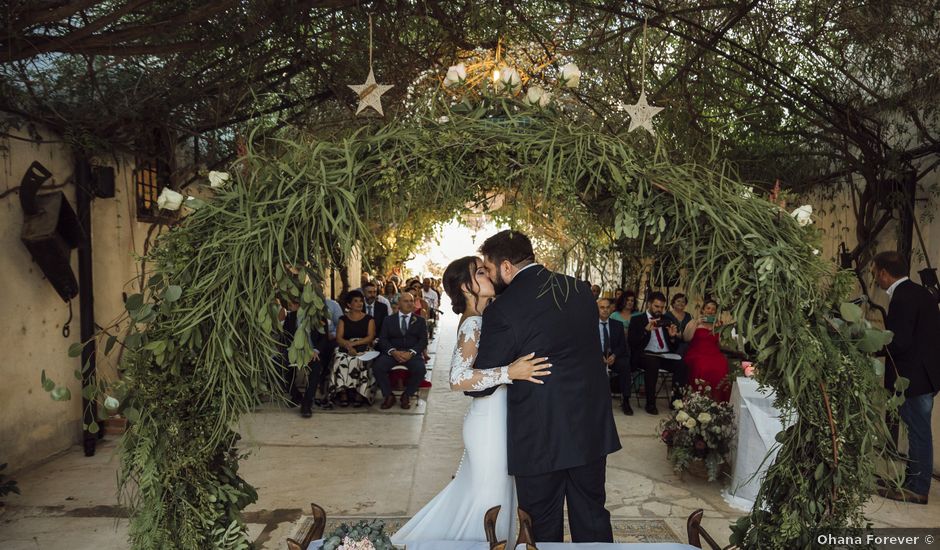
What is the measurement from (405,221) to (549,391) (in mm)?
1079

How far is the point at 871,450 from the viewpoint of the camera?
2.19 metres

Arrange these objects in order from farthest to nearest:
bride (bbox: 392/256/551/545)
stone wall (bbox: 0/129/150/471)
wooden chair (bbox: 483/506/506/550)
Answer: stone wall (bbox: 0/129/150/471) → bride (bbox: 392/256/551/545) → wooden chair (bbox: 483/506/506/550)

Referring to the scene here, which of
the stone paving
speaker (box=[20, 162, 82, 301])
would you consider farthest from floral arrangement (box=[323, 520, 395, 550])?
speaker (box=[20, 162, 82, 301])

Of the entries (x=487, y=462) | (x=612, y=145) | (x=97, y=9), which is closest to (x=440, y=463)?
(x=487, y=462)

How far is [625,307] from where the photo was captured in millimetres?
8125

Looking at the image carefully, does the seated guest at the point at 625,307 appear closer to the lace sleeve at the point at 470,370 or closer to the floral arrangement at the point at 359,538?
the lace sleeve at the point at 470,370

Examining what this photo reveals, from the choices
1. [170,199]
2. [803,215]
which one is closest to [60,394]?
[170,199]

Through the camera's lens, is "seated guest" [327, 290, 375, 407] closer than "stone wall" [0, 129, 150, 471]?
No

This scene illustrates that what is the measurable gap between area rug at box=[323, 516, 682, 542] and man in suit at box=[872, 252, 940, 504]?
1.60m

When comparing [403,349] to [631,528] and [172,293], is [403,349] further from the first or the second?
[172,293]

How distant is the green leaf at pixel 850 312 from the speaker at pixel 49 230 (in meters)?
5.20

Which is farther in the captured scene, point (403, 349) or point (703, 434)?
point (403, 349)

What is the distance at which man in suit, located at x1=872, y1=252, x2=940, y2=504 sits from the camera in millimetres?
4332

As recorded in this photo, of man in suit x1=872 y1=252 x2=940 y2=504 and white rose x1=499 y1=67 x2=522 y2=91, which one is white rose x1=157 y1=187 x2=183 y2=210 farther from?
man in suit x1=872 y1=252 x2=940 y2=504
